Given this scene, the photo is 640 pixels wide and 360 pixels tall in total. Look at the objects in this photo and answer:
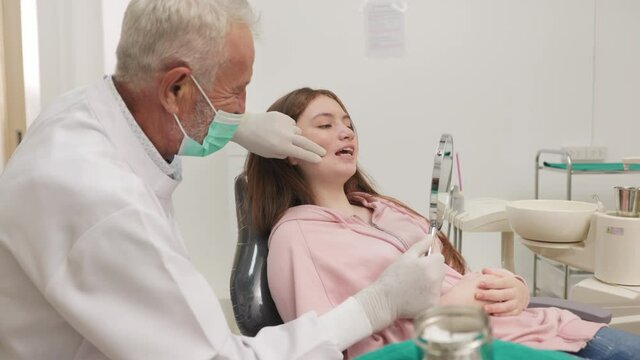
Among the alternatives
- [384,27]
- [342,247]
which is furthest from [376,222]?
[384,27]

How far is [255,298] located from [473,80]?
7.30 ft

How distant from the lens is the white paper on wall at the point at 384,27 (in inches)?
119

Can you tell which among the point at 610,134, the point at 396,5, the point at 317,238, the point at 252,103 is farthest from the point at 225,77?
the point at 610,134

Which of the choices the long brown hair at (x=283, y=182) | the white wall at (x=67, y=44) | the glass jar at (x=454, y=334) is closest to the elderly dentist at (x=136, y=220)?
the long brown hair at (x=283, y=182)

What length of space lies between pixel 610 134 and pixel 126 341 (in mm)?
3139

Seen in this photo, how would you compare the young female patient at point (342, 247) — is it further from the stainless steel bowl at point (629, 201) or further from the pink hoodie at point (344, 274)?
the stainless steel bowl at point (629, 201)

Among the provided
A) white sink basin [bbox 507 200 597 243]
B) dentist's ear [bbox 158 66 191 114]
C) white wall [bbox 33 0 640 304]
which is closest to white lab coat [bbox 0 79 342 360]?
dentist's ear [bbox 158 66 191 114]

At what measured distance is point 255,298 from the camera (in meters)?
1.30

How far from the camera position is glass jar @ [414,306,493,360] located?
0.41 m

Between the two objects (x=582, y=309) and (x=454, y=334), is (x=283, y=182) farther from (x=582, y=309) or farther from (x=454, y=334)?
(x=454, y=334)

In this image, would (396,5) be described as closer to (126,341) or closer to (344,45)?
(344,45)

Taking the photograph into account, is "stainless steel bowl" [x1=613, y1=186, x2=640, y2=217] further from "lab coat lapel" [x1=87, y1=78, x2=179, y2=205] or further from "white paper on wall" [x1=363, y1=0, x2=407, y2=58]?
"white paper on wall" [x1=363, y1=0, x2=407, y2=58]

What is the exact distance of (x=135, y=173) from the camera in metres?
1.02

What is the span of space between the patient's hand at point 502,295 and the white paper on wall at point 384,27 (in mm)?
1964
